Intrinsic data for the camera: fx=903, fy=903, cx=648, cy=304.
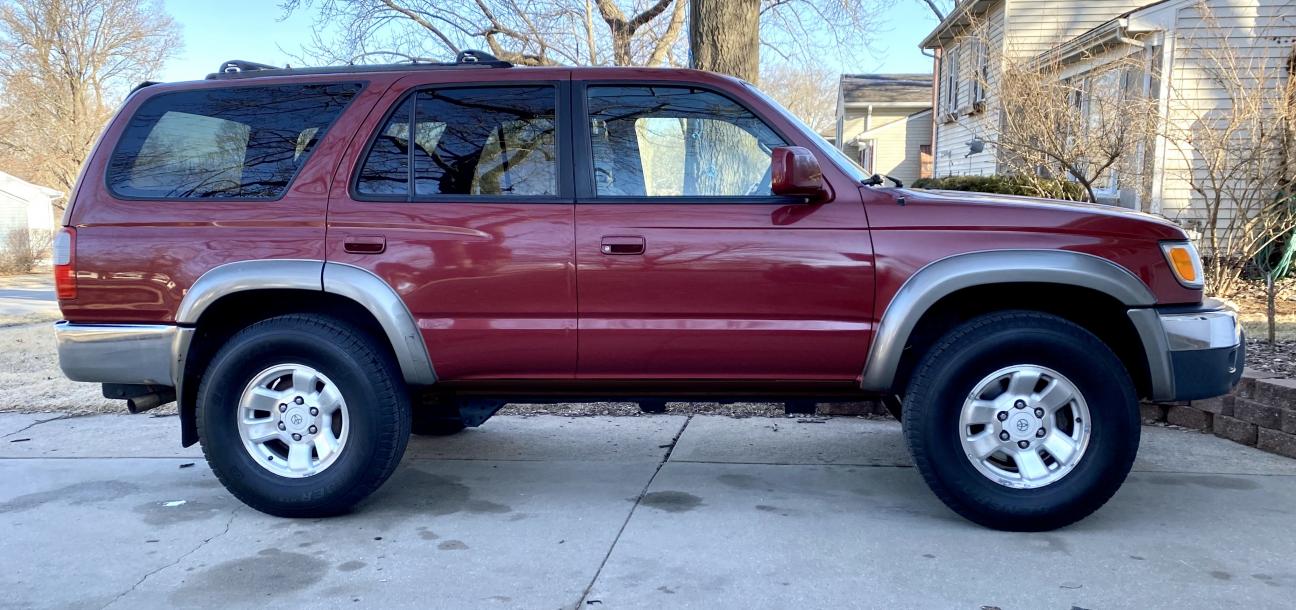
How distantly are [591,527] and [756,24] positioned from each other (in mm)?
5361

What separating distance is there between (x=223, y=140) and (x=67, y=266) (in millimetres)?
847

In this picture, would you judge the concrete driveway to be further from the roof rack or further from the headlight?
the roof rack

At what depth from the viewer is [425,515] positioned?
410 cm

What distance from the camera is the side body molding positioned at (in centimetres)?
363

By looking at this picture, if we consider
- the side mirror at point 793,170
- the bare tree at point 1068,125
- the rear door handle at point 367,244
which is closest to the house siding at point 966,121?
the bare tree at point 1068,125

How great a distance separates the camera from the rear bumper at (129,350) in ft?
12.8

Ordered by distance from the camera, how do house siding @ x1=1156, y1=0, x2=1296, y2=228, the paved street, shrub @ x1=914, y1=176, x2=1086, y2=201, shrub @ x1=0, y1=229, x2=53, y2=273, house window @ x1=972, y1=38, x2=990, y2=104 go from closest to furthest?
1. shrub @ x1=914, y1=176, x2=1086, y2=201
2. the paved street
3. house siding @ x1=1156, y1=0, x2=1296, y2=228
4. house window @ x1=972, y1=38, x2=990, y2=104
5. shrub @ x1=0, y1=229, x2=53, y2=273

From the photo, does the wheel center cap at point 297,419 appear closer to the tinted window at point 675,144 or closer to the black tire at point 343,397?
the black tire at point 343,397

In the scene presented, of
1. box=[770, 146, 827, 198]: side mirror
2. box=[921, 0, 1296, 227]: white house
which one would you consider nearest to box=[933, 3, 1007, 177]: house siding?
box=[921, 0, 1296, 227]: white house

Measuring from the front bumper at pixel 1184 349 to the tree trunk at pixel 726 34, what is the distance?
4761 millimetres

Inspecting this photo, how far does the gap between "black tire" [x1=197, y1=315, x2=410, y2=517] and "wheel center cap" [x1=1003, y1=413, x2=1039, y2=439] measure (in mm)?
2591

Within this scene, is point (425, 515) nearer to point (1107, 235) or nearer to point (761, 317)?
point (761, 317)

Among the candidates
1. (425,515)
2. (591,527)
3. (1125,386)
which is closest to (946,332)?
(1125,386)

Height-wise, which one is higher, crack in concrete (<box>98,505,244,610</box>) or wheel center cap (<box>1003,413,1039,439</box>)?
wheel center cap (<box>1003,413,1039,439</box>)
